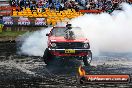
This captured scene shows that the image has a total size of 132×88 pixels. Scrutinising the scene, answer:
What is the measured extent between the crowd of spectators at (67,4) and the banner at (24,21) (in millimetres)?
2145

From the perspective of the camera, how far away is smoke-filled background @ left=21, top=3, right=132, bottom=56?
71.2 feet

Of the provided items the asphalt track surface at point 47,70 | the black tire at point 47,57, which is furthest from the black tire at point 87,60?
the black tire at point 47,57

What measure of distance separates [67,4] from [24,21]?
16.2 feet

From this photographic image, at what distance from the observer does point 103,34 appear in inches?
921

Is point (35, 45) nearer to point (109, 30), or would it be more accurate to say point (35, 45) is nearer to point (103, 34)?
point (103, 34)

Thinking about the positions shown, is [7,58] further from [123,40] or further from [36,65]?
[123,40]

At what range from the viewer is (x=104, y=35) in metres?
23.5

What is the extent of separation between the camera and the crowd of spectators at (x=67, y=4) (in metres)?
31.5

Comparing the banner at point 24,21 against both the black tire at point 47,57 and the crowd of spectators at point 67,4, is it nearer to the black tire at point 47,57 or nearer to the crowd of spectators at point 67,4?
the crowd of spectators at point 67,4

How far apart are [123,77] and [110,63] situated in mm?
4545

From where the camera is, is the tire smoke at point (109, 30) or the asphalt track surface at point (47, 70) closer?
the asphalt track surface at point (47, 70)

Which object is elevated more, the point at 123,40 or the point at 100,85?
the point at 100,85

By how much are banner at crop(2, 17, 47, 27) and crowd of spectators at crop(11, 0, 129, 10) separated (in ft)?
7.04

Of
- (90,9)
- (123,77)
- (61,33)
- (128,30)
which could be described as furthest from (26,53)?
(90,9)
